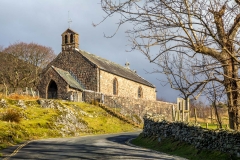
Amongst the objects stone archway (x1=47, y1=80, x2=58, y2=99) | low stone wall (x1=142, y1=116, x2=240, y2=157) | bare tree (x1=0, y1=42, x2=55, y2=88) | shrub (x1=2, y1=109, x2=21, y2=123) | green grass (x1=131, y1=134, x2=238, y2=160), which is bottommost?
green grass (x1=131, y1=134, x2=238, y2=160)

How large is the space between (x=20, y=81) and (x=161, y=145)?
3803 centimetres

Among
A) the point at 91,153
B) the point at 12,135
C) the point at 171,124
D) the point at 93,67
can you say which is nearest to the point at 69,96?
the point at 93,67

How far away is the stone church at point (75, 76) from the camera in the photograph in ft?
126

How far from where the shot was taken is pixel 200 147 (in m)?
14.7

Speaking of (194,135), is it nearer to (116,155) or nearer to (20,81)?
(116,155)

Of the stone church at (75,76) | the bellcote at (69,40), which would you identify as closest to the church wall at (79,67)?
the stone church at (75,76)

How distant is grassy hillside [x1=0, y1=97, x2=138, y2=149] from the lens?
21.8 metres

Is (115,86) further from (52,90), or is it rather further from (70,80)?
(52,90)

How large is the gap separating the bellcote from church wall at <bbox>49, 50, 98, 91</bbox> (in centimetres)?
74

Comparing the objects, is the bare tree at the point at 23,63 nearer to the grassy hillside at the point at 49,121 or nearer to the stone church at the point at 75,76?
the stone church at the point at 75,76

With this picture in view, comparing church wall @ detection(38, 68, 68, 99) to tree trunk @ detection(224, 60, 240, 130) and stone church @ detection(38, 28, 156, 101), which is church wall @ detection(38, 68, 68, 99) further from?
tree trunk @ detection(224, 60, 240, 130)

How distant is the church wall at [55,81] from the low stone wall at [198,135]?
719 inches

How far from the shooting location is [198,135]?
600 inches

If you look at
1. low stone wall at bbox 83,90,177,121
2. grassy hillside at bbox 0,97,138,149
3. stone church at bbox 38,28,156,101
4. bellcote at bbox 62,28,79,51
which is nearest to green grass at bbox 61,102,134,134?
grassy hillside at bbox 0,97,138,149
